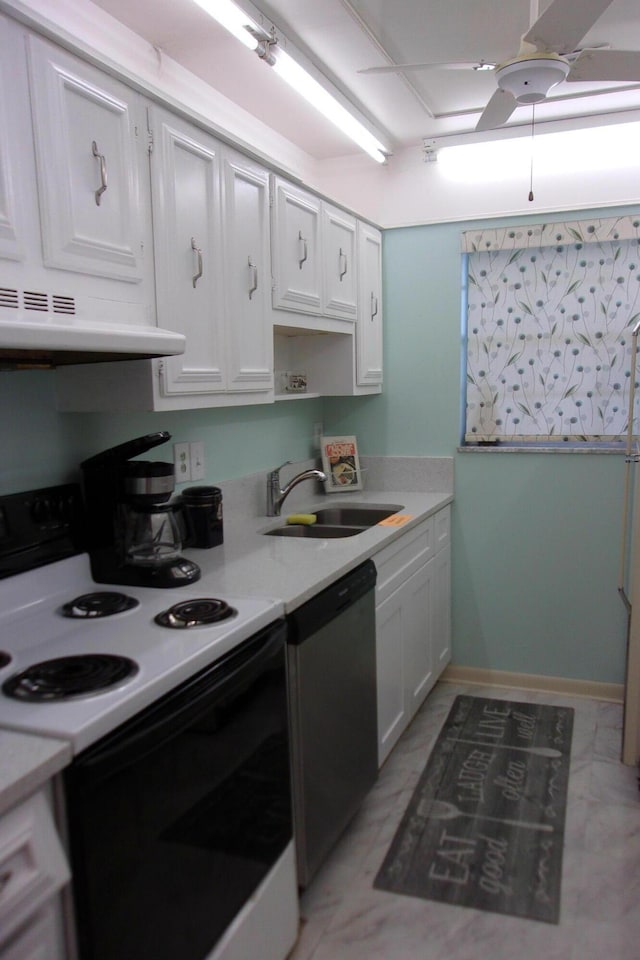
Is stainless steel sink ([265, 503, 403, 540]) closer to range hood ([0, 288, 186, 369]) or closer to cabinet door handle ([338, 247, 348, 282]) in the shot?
cabinet door handle ([338, 247, 348, 282])

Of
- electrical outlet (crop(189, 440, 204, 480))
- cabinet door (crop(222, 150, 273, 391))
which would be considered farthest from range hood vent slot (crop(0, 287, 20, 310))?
electrical outlet (crop(189, 440, 204, 480))

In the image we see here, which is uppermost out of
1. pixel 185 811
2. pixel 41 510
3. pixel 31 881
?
pixel 41 510

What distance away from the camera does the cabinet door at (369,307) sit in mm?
3320

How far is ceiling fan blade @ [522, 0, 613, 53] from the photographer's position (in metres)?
1.56

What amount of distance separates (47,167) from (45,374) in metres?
0.59

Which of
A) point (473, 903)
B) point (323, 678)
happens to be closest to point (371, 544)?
point (323, 678)

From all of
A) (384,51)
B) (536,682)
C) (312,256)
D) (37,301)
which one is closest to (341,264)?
(312,256)

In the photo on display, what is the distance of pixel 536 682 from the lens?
3500mm

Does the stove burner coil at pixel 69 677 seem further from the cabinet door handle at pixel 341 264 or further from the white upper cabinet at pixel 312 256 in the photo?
the cabinet door handle at pixel 341 264

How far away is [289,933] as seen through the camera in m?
1.83

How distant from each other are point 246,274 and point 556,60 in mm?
1074

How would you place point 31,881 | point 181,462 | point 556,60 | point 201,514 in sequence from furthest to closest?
point 181,462, point 201,514, point 556,60, point 31,881

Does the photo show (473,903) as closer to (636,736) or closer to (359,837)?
(359,837)

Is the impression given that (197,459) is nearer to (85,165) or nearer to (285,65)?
(85,165)
